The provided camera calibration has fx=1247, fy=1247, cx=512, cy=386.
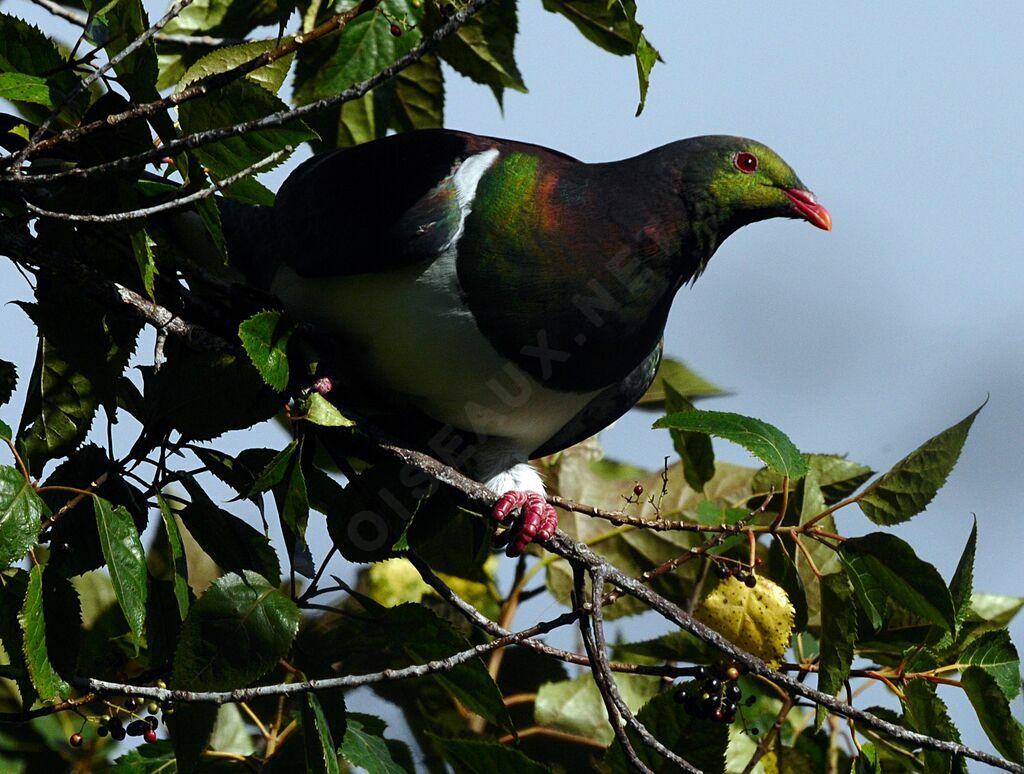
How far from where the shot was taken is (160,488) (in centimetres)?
207

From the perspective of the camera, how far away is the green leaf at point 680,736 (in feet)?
6.41

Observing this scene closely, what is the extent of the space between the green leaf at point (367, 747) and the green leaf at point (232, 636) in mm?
269

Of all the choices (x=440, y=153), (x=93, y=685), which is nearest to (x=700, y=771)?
(x=93, y=685)

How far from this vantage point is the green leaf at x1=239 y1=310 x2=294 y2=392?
198 cm

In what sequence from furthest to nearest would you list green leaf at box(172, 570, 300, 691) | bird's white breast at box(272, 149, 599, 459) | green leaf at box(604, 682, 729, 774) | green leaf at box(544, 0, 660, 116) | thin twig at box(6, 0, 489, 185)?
green leaf at box(544, 0, 660, 116)
bird's white breast at box(272, 149, 599, 459)
green leaf at box(604, 682, 729, 774)
green leaf at box(172, 570, 300, 691)
thin twig at box(6, 0, 489, 185)

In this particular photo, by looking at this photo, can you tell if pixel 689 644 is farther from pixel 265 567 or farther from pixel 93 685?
pixel 93 685

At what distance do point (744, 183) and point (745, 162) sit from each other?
0.16 feet

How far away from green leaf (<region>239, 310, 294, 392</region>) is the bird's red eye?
1.13 m

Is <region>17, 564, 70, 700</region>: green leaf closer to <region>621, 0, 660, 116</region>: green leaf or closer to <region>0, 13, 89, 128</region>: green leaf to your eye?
<region>0, 13, 89, 128</region>: green leaf

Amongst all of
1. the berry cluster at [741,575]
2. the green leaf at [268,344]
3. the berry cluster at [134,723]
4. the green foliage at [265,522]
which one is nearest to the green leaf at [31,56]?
the green foliage at [265,522]

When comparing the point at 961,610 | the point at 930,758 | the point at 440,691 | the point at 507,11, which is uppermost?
the point at 507,11

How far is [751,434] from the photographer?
2027 mm

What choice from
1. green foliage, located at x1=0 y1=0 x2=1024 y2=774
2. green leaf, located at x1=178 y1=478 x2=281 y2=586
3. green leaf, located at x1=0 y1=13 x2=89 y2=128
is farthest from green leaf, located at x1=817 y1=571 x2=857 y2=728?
green leaf, located at x1=0 y1=13 x2=89 y2=128

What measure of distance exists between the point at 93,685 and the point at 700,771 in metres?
0.91
